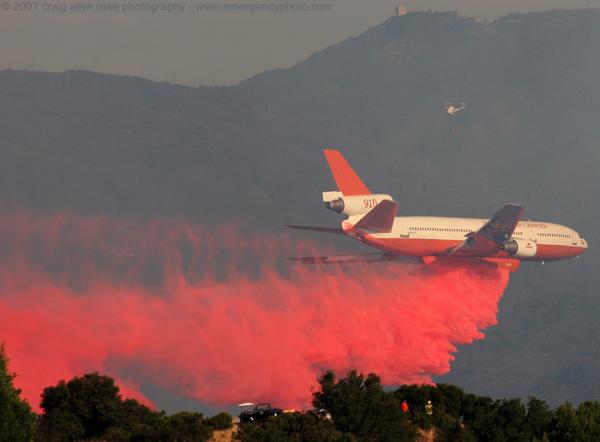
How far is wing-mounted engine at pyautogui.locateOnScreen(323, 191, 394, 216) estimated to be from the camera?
140750 mm


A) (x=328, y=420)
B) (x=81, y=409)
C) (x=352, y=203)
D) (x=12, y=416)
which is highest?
(x=352, y=203)

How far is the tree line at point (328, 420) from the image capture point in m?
91.4

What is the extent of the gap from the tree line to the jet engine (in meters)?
39.2

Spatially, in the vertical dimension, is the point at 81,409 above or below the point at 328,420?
above

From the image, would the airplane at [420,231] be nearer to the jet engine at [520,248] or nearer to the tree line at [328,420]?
the jet engine at [520,248]

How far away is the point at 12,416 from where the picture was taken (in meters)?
82.6

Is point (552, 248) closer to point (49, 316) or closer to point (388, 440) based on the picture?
point (49, 316)

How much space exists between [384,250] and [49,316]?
33.5m

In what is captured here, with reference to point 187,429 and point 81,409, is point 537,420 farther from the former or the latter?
point 81,409

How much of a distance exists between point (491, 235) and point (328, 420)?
54429 mm

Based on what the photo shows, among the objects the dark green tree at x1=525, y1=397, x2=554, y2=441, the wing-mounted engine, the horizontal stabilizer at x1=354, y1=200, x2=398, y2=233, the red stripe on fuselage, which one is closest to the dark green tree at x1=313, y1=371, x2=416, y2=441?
the dark green tree at x1=525, y1=397, x2=554, y2=441

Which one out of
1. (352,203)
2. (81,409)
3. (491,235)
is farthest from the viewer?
(491,235)

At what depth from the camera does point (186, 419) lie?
93.5m

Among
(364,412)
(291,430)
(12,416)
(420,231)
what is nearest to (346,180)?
(420,231)
